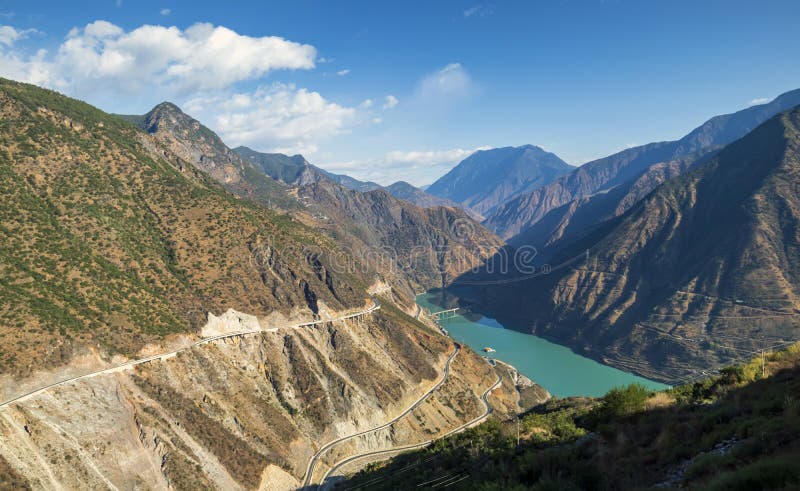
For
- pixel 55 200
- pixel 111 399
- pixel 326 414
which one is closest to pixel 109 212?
pixel 55 200

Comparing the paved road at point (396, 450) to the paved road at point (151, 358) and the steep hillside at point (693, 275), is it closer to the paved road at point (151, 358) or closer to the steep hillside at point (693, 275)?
the paved road at point (151, 358)

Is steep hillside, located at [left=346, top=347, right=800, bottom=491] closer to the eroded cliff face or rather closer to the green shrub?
the green shrub

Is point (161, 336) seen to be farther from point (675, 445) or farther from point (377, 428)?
point (675, 445)

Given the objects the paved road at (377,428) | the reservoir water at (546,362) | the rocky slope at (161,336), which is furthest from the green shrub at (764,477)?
the reservoir water at (546,362)

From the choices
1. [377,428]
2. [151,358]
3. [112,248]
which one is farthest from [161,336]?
[377,428]

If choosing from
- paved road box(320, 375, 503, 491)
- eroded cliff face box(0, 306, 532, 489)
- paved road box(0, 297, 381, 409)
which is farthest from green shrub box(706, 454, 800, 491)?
paved road box(0, 297, 381, 409)

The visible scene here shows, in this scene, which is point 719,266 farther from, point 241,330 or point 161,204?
point 161,204
